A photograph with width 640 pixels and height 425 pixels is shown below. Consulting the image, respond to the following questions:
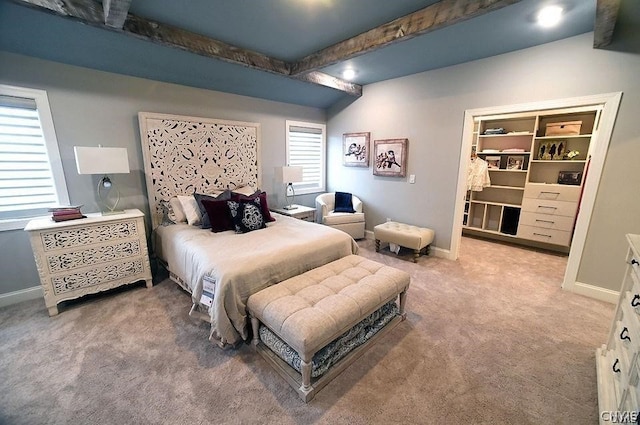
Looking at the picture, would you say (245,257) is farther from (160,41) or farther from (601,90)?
(601,90)

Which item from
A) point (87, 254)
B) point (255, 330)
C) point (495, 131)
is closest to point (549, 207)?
point (495, 131)

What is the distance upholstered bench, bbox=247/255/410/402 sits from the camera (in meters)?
1.54

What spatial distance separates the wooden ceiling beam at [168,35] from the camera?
6.25 feet

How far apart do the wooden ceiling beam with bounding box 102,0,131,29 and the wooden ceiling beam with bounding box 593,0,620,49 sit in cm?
340

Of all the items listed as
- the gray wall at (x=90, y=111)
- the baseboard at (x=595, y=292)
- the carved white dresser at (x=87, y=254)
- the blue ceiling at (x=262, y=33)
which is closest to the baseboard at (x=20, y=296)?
the gray wall at (x=90, y=111)

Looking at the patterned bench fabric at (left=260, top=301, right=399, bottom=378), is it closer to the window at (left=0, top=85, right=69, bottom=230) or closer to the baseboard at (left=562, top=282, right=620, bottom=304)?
the baseboard at (left=562, top=282, right=620, bottom=304)

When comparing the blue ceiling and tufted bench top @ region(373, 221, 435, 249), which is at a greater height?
the blue ceiling

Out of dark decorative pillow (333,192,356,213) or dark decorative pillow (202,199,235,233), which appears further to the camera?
dark decorative pillow (333,192,356,213)

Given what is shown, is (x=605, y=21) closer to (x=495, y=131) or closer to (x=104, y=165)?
(x=495, y=131)

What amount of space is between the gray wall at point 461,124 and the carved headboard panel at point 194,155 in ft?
5.91

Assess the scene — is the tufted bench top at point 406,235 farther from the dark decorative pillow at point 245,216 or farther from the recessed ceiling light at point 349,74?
the recessed ceiling light at point 349,74

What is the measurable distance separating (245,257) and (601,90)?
373 centimetres

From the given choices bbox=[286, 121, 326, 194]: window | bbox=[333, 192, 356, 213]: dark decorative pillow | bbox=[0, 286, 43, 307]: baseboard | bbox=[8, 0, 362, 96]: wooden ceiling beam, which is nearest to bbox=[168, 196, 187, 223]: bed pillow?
bbox=[0, 286, 43, 307]: baseboard

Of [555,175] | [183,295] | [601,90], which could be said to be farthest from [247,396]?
[555,175]
